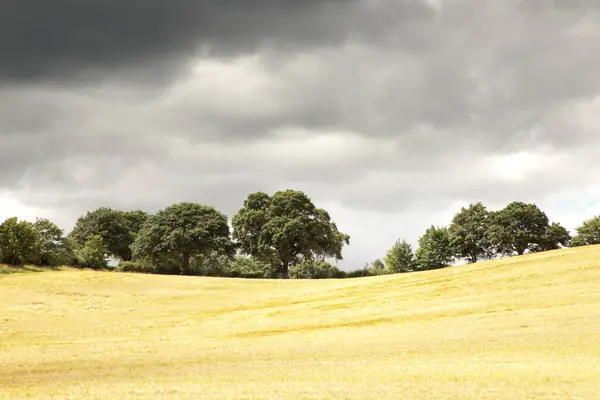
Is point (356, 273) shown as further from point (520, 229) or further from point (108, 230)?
point (108, 230)

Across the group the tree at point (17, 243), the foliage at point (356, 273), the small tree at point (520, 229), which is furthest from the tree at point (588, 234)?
the tree at point (17, 243)

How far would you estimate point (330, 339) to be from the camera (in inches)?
1089

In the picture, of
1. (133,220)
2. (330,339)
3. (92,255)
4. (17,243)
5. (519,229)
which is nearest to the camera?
(330,339)

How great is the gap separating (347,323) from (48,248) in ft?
229

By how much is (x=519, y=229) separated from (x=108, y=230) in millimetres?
85572

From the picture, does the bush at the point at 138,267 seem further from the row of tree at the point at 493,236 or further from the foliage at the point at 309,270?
the row of tree at the point at 493,236

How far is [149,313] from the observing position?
148ft

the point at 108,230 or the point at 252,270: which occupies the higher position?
the point at 108,230

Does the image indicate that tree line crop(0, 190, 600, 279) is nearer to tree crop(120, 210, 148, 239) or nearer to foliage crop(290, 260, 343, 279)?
foliage crop(290, 260, 343, 279)

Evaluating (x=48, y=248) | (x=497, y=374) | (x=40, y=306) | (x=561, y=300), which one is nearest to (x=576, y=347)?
(x=497, y=374)

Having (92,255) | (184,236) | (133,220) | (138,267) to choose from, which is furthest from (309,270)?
(133,220)

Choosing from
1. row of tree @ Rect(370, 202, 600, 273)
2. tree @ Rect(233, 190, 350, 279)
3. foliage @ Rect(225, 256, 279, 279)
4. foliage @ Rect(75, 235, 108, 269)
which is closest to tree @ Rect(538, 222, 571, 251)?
row of tree @ Rect(370, 202, 600, 273)

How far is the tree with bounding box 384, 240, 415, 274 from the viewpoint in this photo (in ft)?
436

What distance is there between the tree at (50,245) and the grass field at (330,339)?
33.3 metres
